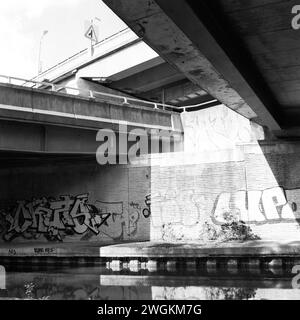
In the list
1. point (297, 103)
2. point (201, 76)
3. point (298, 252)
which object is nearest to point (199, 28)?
point (201, 76)

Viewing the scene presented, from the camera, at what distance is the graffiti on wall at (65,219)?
79.4 ft

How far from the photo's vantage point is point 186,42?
8609 mm

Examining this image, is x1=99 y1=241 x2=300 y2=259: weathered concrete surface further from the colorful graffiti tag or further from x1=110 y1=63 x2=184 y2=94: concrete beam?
x1=110 y1=63 x2=184 y2=94: concrete beam

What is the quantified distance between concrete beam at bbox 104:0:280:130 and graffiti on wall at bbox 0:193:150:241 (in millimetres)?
12618

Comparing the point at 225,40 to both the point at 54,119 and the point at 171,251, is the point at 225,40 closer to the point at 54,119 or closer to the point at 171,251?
the point at 171,251

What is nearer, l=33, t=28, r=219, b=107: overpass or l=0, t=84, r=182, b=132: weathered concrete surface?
l=0, t=84, r=182, b=132: weathered concrete surface

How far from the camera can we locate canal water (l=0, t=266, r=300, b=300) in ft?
39.8

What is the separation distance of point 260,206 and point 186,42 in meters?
14.2

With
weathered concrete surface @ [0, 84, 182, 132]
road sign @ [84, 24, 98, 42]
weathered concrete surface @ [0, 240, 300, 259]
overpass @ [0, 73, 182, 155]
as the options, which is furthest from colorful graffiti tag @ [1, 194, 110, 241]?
road sign @ [84, 24, 98, 42]

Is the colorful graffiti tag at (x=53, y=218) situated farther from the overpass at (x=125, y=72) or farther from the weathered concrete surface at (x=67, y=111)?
the overpass at (x=125, y=72)

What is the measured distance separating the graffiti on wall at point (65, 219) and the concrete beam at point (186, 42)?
12618 mm

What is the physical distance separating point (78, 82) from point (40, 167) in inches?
603

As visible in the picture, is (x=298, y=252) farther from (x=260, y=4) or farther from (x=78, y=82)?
(x=78, y=82)

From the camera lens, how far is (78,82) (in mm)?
39656
